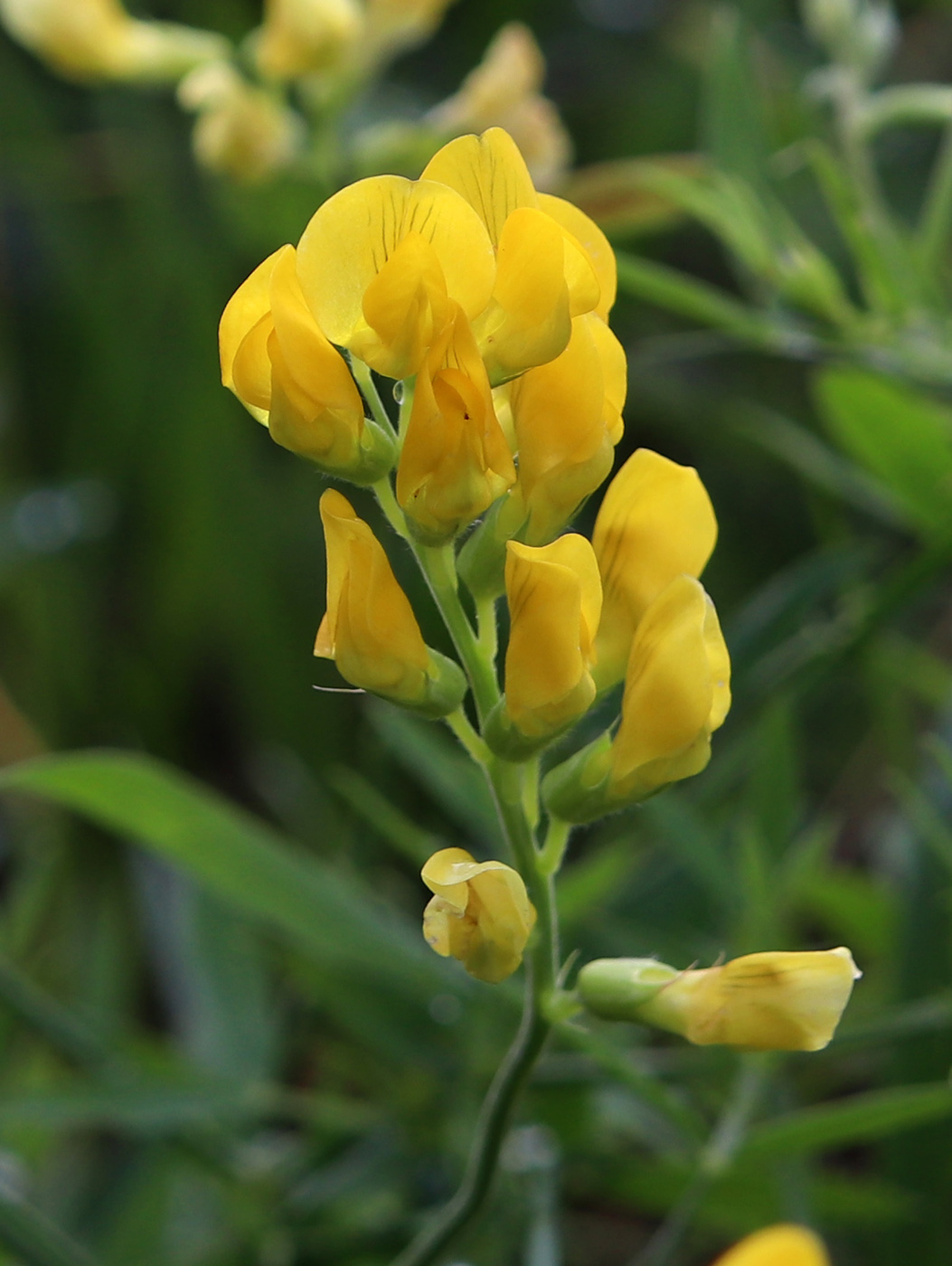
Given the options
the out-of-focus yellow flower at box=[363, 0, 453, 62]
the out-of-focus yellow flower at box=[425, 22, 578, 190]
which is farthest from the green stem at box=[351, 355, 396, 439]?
the out-of-focus yellow flower at box=[363, 0, 453, 62]

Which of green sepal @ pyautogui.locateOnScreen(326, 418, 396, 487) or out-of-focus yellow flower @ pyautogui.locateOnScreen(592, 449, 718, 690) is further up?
green sepal @ pyautogui.locateOnScreen(326, 418, 396, 487)

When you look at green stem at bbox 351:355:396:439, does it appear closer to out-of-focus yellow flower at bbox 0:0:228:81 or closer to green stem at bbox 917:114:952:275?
green stem at bbox 917:114:952:275

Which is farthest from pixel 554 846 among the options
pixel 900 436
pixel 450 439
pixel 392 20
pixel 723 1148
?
pixel 392 20

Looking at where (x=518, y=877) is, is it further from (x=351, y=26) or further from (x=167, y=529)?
(x=167, y=529)

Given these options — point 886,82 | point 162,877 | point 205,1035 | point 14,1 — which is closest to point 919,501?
point 205,1035

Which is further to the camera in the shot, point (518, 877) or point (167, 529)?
point (167, 529)

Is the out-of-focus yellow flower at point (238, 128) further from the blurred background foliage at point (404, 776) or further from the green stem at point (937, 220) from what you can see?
the green stem at point (937, 220)
